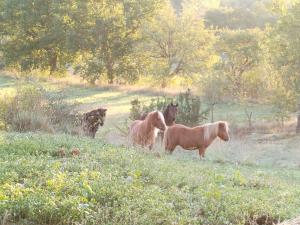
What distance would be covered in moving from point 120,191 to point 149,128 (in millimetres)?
6556

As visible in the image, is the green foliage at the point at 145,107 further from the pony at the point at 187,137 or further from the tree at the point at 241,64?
the tree at the point at 241,64

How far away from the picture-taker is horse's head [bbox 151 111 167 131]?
13266mm

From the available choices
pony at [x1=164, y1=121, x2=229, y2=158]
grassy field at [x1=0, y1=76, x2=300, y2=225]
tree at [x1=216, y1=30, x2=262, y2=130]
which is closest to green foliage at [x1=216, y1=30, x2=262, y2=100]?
tree at [x1=216, y1=30, x2=262, y2=130]

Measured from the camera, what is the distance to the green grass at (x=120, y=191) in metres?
6.05

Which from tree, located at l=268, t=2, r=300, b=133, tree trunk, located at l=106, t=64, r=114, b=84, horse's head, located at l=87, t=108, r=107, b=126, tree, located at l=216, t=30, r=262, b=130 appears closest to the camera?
horse's head, located at l=87, t=108, r=107, b=126

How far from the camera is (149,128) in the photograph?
13445 mm

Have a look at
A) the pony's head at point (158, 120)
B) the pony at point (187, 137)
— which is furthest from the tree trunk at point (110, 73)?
the pony's head at point (158, 120)

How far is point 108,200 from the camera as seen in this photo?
669cm

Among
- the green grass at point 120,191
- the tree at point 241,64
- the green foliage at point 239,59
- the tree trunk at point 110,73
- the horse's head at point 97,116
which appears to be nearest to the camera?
the green grass at point 120,191

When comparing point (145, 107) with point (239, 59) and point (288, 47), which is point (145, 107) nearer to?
point (288, 47)

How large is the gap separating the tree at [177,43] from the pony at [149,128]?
1005 inches

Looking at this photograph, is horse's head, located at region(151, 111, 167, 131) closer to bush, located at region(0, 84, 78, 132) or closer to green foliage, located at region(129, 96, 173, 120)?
bush, located at region(0, 84, 78, 132)

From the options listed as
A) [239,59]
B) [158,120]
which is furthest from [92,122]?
[239,59]

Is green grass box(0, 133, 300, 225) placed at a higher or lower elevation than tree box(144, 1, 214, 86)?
lower
